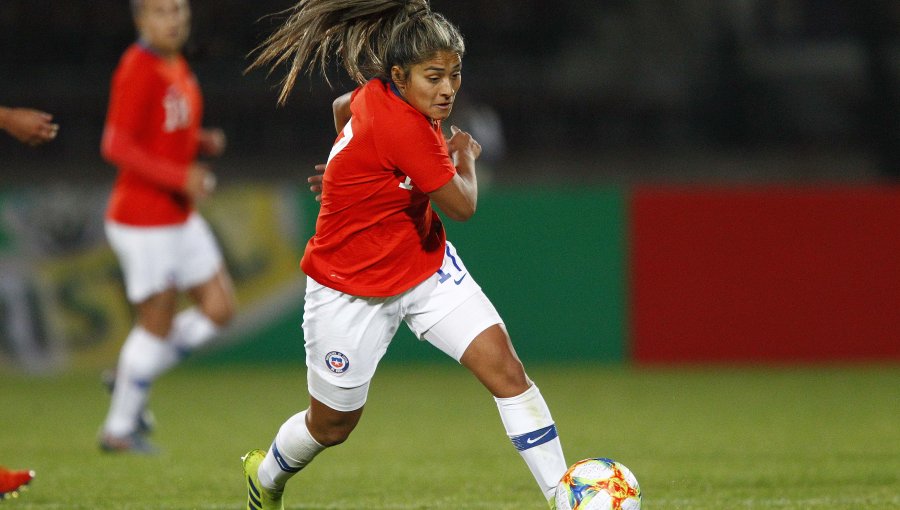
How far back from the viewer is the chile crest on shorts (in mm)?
4273

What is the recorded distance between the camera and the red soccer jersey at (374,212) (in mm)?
4086

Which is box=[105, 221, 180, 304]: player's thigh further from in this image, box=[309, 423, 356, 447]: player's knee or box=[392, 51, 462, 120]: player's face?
box=[392, 51, 462, 120]: player's face

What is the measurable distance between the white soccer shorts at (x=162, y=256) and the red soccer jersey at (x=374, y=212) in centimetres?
254

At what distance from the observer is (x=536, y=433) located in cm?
419

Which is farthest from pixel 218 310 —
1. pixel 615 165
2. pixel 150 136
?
pixel 615 165

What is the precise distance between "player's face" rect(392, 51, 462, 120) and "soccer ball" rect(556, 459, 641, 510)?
1221 millimetres

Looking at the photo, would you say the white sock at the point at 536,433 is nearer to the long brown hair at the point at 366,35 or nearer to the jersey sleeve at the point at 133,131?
the long brown hair at the point at 366,35

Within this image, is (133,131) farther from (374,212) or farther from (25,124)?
(374,212)

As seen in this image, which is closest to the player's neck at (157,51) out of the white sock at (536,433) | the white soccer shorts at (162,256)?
the white soccer shorts at (162,256)

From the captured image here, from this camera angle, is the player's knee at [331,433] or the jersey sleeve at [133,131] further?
the jersey sleeve at [133,131]

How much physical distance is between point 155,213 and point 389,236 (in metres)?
2.85

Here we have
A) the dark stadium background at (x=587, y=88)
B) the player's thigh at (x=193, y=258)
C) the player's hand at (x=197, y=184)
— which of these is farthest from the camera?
the dark stadium background at (x=587, y=88)

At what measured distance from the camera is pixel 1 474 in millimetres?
4922

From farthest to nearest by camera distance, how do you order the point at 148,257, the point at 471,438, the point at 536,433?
the point at 471,438
the point at 148,257
the point at 536,433
